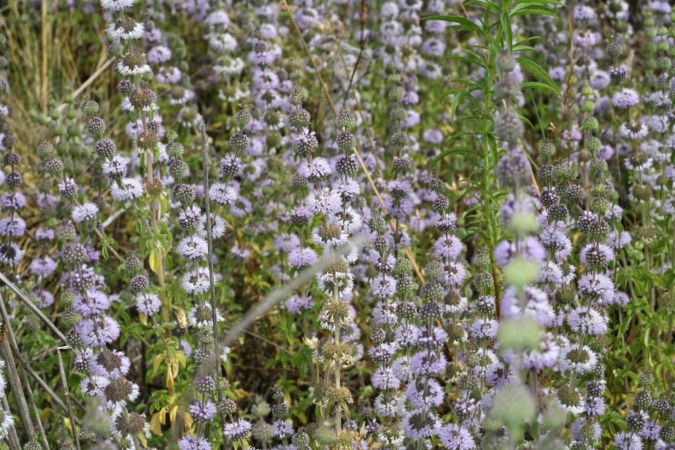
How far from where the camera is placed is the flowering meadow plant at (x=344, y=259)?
3.08 m

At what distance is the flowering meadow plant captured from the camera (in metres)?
3.08

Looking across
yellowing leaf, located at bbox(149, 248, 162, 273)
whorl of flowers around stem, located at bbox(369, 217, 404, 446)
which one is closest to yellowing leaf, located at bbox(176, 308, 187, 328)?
yellowing leaf, located at bbox(149, 248, 162, 273)

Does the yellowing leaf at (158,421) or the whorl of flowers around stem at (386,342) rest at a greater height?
the whorl of flowers around stem at (386,342)

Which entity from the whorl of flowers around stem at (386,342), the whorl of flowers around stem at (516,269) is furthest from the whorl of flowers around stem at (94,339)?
the whorl of flowers around stem at (516,269)

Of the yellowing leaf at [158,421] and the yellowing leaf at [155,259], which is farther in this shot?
the yellowing leaf at [155,259]

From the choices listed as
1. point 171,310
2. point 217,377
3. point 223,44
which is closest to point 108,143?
point 171,310

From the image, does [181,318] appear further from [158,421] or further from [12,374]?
[12,374]

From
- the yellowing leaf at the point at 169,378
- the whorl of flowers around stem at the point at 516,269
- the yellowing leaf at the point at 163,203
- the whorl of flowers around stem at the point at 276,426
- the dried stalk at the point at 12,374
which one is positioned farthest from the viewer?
the yellowing leaf at the point at 163,203

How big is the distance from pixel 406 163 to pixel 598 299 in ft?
4.42

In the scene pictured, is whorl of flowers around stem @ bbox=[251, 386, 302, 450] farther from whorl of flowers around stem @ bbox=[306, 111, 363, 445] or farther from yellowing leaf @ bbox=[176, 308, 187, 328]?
yellowing leaf @ bbox=[176, 308, 187, 328]

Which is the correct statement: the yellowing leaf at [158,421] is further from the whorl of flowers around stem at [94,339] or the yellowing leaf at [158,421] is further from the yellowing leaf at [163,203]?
the yellowing leaf at [163,203]

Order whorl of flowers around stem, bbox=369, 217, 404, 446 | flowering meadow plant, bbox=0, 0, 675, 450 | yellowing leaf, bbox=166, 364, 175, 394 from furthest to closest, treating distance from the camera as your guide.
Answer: yellowing leaf, bbox=166, 364, 175, 394
whorl of flowers around stem, bbox=369, 217, 404, 446
flowering meadow plant, bbox=0, 0, 675, 450

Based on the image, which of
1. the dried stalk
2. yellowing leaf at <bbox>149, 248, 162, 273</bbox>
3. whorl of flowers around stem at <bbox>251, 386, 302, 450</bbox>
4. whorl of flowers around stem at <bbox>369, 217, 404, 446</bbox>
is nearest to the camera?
whorl of flowers around stem at <bbox>251, 386, 302, 450</bbox>

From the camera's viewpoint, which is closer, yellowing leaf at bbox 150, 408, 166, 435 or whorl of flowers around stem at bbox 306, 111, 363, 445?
whorl of flowers around stem at bbox 306, 111, 363, 445
